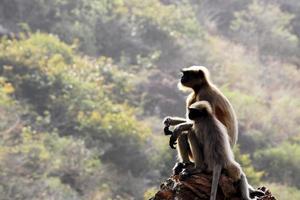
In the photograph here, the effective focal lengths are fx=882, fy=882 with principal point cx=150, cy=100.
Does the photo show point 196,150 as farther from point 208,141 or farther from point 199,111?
point 199,111

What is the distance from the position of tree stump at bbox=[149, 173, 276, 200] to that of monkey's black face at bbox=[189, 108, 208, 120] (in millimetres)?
558

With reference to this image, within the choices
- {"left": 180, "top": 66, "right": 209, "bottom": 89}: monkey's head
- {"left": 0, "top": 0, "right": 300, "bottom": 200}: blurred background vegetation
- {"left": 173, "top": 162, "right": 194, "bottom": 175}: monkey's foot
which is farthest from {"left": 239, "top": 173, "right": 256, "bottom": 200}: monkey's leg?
{"left": 0, "top": 0, "right": 300, "bottom": 200}: blurred background vegetation

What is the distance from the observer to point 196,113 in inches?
302

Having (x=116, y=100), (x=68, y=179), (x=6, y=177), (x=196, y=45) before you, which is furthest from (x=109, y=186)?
(x=196, y=45)

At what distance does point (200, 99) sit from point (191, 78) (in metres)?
0.38

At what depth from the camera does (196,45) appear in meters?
36.4

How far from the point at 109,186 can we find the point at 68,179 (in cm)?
108

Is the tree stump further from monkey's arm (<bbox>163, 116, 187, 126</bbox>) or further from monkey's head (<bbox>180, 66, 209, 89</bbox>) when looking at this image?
monkey's head (<bbox>180, 66, 209, 89</bbox>)

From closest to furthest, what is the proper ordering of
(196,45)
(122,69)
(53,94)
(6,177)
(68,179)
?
1. (6,177)
2. (68,179)
3. (53,94)
4. (122,69)
5. (196,45)

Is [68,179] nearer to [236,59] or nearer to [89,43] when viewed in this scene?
[89,43]

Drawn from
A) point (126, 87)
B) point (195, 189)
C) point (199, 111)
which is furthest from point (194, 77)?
point (126, 87)

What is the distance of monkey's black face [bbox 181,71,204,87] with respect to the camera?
8.42 metres

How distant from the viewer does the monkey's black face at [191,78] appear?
842cm

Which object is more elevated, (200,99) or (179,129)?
(200,99)
